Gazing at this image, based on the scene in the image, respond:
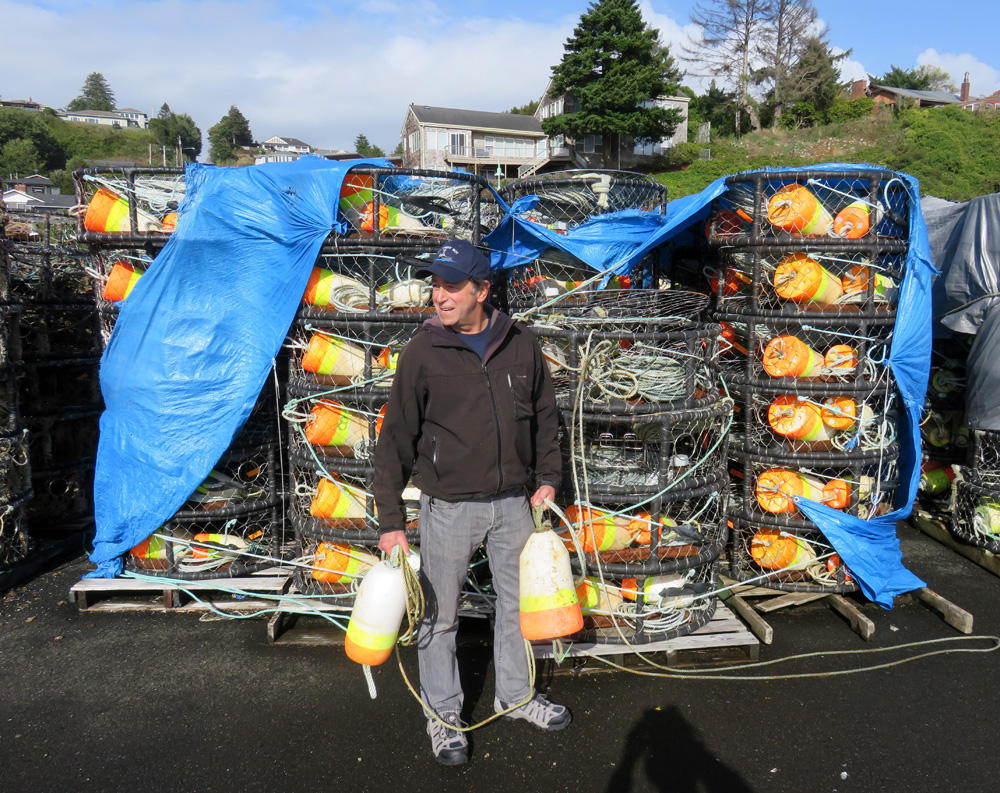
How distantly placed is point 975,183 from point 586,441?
23.0 meters

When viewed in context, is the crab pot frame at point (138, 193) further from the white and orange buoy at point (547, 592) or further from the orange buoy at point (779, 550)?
the orange buoy at point (779, 550)

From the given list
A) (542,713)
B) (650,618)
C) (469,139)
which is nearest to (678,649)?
(650,618)

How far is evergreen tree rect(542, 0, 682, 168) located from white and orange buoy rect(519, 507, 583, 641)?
2887 centimetres

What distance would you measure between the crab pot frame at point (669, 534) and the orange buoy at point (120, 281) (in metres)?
3.13

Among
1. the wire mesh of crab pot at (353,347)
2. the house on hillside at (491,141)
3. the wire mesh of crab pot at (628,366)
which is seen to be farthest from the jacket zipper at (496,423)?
the house on hillside at (491,141)

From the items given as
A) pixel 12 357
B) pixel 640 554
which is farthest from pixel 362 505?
pixel 12 357

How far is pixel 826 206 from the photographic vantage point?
4109 millimetres

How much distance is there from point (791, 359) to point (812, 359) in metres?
0.14

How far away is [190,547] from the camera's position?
4.16 m

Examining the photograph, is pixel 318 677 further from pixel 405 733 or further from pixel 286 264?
pixel 286 264

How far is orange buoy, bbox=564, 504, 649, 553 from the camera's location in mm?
3463

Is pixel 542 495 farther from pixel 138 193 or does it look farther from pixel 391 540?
pixel 138 193

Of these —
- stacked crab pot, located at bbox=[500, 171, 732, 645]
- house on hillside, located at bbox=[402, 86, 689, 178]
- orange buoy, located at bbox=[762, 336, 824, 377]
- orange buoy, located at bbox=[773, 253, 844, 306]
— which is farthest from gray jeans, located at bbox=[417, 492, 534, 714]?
house on hillside, located at bbox=[402, 86, 689, 178]

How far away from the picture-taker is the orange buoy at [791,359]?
3.97 meters
